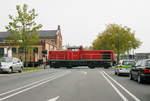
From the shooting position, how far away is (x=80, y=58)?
4131 centimetres

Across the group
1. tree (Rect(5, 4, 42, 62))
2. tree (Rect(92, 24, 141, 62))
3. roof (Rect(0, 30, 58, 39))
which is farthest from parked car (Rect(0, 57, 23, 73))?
roof (Rect(0, 30, 58, 39))

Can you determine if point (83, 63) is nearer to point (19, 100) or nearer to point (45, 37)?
point (19, 100)

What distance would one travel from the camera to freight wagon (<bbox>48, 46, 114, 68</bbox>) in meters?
40.8

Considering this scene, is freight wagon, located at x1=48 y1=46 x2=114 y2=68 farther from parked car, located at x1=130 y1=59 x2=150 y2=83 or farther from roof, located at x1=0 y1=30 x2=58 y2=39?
roof, located at x1=0 y1=30 x2=58 y2=39

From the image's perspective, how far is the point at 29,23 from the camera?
107 ft

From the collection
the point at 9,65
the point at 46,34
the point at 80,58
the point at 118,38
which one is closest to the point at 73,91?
the point at 9,65

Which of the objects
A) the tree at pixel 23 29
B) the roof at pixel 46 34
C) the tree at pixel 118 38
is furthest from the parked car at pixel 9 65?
the roof at pixel 46 34

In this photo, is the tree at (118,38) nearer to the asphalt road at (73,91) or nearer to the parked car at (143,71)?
the parked car at (143,71)

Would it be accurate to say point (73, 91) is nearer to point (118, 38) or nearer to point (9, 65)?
point (9, 65)

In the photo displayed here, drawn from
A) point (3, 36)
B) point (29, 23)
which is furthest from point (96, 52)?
point (3, 36)

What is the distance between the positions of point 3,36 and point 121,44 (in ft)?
155

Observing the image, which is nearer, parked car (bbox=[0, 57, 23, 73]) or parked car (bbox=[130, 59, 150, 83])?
parked car (bbox=[130, 59, 150, 83])

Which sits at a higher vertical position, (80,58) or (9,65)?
(80,58)

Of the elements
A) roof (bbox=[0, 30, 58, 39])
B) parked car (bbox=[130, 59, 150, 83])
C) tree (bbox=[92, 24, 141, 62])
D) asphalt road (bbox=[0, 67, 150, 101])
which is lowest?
asphalt road (bbox=[0, 67, 150, 101])
